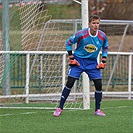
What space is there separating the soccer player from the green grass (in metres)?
0.36

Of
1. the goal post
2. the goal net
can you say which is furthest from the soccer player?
the goal net

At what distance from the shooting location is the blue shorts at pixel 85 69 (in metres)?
10.9

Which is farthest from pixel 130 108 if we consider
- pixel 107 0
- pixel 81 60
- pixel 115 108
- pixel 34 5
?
pixel 107 0

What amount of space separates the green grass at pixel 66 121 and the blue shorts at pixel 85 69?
70cm

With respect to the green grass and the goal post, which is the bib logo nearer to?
the goal post

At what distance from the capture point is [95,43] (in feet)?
35.6

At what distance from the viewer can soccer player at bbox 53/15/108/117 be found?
10.8 meters

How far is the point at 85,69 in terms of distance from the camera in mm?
10922

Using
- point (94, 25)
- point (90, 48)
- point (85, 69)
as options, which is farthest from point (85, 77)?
point (94, 25)

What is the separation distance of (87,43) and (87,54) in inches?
8.0

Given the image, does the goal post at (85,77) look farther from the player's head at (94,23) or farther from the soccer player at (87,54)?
the player's head at (94,23)

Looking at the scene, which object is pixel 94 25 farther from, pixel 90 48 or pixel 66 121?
pixel 66 121

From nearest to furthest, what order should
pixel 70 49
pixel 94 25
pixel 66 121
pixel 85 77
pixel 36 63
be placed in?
1. pixel 66 121
2. pixel 94 25
3. pixel 70 49
4. pixel 85 77
5. pixel 36 63

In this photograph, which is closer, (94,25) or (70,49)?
(94,25)
